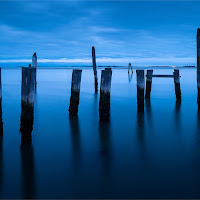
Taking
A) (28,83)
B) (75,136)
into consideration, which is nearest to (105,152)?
(75,136)

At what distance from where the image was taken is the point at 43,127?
23.2 feet

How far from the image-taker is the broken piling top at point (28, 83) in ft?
17.4

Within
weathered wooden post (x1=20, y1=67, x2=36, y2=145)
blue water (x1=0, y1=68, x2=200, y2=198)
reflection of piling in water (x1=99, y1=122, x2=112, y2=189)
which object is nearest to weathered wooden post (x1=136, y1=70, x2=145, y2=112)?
blue water (x1=0, y1=68, x2=200, y2=198)

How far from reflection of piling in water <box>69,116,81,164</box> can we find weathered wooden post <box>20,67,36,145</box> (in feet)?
3.63

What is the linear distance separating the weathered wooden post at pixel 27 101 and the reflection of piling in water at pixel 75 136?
1.11 meters

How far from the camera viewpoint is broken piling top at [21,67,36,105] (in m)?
5.30

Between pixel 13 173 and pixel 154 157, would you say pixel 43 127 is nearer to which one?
pixel 13 173

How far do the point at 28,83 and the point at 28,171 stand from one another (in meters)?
2.12

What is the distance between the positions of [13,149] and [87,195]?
250 cm

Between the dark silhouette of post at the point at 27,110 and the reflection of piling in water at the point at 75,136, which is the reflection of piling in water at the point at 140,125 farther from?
the dark silhouette of post at the point at 27,110

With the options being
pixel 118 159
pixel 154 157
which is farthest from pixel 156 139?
pixel 118 159

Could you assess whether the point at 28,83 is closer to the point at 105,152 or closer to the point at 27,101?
the point at 27,101

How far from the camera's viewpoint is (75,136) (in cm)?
616

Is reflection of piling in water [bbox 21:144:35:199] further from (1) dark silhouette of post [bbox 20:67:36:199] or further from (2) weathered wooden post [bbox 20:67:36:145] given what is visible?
(2) weathered wooden post [bbox 20:67:36:145]
